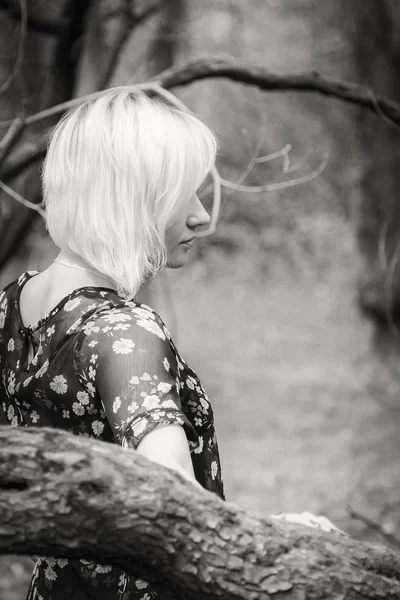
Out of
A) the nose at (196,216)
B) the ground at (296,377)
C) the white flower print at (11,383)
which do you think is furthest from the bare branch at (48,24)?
the ground at (296,377)

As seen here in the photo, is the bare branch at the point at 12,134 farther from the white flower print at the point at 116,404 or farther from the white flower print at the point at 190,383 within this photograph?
the white flower print at the point at 116,404

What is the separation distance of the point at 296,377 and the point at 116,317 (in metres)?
11.6

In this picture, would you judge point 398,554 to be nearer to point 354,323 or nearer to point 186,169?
point 186,169

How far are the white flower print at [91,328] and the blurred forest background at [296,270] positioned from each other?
3542 millimetres

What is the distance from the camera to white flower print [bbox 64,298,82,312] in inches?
57.3

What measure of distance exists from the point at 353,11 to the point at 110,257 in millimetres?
9562

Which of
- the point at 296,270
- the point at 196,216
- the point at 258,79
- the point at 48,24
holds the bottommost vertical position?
the point at 196,216

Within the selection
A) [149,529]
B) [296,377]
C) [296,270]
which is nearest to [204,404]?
[149,529]

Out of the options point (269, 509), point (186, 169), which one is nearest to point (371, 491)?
point (269, 509)

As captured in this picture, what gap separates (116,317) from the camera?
54.8 inches

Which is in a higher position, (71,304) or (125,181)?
(125,181)

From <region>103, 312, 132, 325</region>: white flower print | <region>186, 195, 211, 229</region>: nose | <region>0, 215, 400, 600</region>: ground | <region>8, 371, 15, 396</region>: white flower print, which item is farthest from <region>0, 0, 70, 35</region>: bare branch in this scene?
<region>0, 215, 400, 600</region>: ground

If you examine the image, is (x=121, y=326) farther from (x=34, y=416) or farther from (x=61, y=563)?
(x=61, y=563)

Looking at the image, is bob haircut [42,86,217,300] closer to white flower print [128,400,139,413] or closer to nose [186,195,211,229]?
nose [186,195,211,229]
